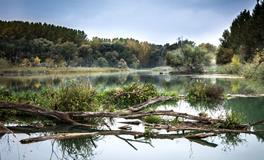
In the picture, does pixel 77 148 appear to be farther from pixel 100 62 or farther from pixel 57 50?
pixel 100 62

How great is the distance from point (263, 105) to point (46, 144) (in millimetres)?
10232

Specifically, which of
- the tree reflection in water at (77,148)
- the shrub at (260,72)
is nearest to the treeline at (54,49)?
the shrub at (260,72)

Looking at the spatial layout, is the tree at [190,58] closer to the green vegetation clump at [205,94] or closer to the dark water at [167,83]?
the dark water at [167,83]

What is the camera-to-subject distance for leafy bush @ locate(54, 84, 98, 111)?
12430 mm

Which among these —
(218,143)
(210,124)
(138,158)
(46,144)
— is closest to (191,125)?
(210,124)

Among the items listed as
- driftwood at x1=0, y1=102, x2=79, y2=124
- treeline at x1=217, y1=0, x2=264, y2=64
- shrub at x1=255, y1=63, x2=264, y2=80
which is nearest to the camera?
driftwood at x1=0, y1=102, x2=79, y2=124

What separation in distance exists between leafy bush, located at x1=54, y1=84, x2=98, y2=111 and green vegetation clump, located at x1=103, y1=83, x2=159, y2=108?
439 cm

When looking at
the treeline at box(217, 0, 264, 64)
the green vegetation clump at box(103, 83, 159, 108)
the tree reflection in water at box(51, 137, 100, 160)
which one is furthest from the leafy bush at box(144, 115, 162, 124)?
the treeline at box(217, 0, 264, 64)

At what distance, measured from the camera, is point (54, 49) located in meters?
102

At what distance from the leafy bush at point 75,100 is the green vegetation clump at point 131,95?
4393mm

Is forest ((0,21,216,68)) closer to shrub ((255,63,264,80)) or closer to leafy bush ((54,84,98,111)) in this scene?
shrub ((255,63,264,80))

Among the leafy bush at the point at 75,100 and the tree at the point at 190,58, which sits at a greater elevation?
the tree at the point at 190,58

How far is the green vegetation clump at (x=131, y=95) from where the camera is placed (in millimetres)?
17609

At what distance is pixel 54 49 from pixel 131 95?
86.8 m
